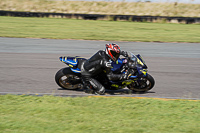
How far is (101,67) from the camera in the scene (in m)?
8.03

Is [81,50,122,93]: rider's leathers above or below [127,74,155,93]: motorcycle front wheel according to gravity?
above

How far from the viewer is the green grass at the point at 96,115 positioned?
5.38 m

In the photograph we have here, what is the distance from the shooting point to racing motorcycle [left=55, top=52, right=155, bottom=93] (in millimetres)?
8000

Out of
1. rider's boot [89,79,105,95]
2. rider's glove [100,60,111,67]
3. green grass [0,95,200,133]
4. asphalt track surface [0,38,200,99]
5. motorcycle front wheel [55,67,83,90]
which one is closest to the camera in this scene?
green grass [0,95,200,133]

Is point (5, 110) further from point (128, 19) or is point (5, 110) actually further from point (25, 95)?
point (128, 19)

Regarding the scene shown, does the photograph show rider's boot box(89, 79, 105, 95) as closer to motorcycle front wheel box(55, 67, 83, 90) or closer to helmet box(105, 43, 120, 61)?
motorcycle front wheel box(55, 67, 83, 90)

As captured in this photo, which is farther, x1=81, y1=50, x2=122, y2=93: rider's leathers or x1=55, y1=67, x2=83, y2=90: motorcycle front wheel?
x1=55, y1=67, x2=83, y2=90: motorcycle front wheel

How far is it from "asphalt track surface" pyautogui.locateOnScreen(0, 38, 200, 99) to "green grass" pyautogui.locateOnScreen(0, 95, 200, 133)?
3.74 feet

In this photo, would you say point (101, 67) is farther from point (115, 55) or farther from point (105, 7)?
point (105, 7)

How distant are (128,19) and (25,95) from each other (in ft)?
62.8

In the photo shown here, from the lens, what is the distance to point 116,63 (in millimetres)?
8211

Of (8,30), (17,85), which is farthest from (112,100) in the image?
(8,30)

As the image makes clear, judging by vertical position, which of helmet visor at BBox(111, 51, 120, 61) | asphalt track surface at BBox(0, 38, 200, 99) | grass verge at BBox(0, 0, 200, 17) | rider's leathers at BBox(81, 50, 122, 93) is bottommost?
asphalt track surface at BBox(0, 38, 200, 99)

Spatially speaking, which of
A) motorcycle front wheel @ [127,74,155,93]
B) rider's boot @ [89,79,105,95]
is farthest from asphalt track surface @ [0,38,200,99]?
rider's boot @ [89,79,105,95]
